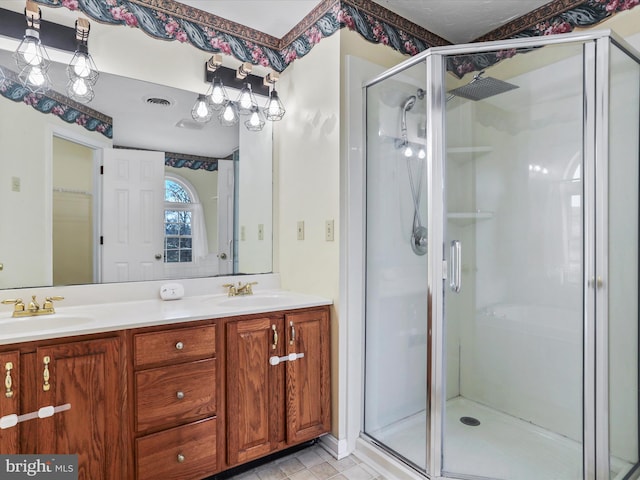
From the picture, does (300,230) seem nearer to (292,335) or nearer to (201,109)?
(292,335)

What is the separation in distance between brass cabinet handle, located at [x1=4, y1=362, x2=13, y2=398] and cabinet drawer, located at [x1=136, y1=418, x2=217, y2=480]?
1.64 feet

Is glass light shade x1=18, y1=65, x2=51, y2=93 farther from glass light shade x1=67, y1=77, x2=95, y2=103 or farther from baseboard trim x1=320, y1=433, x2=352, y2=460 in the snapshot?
baseboard trim x1=320, y1=433, x2=352, y2=460

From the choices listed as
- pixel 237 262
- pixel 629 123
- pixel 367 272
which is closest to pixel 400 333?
pixel 367 272

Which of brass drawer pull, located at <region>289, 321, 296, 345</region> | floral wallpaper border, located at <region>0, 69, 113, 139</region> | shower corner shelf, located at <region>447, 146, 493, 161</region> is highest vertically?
floral wallpaper border, located at <region>0, 69, 113, 139</region>

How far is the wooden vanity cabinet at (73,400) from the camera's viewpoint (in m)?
1.30

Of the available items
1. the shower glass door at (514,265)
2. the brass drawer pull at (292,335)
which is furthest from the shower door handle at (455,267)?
the brass drawer pull at (292,335)

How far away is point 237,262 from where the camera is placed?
2.40m

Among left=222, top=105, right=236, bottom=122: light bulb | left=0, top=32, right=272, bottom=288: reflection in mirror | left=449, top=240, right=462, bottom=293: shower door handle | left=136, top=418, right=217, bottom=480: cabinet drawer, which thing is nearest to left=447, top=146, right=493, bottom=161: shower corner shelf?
left=449, top=240, right=462, bottom=293: shower door handle

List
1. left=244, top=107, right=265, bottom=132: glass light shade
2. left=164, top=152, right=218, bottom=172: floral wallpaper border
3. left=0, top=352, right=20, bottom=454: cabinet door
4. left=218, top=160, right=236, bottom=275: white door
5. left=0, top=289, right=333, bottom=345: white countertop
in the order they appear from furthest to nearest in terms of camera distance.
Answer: left=244, top=107, right=265, bottom=132: glass light shade → left=218, top=160, right=236, bottom=275: white door → left=164, top=152, right=218, bottom=172: floral wallpaper border → left=0, top=289, right=333, bottom=345: white countertop → left=0, top=352, right=20, bottom=454: cabinet door

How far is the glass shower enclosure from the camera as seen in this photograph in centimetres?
159

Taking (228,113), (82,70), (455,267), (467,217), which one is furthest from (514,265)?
(82,70)

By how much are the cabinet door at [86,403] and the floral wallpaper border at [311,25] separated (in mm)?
1691

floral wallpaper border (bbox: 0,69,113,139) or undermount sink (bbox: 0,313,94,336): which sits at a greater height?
floral wallpaper border (bbox: 0,69,113,139)

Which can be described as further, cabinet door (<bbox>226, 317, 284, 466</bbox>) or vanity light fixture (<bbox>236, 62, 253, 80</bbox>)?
vanity light fixture (<bbox>236, 62, 253, 80</bbox>)
